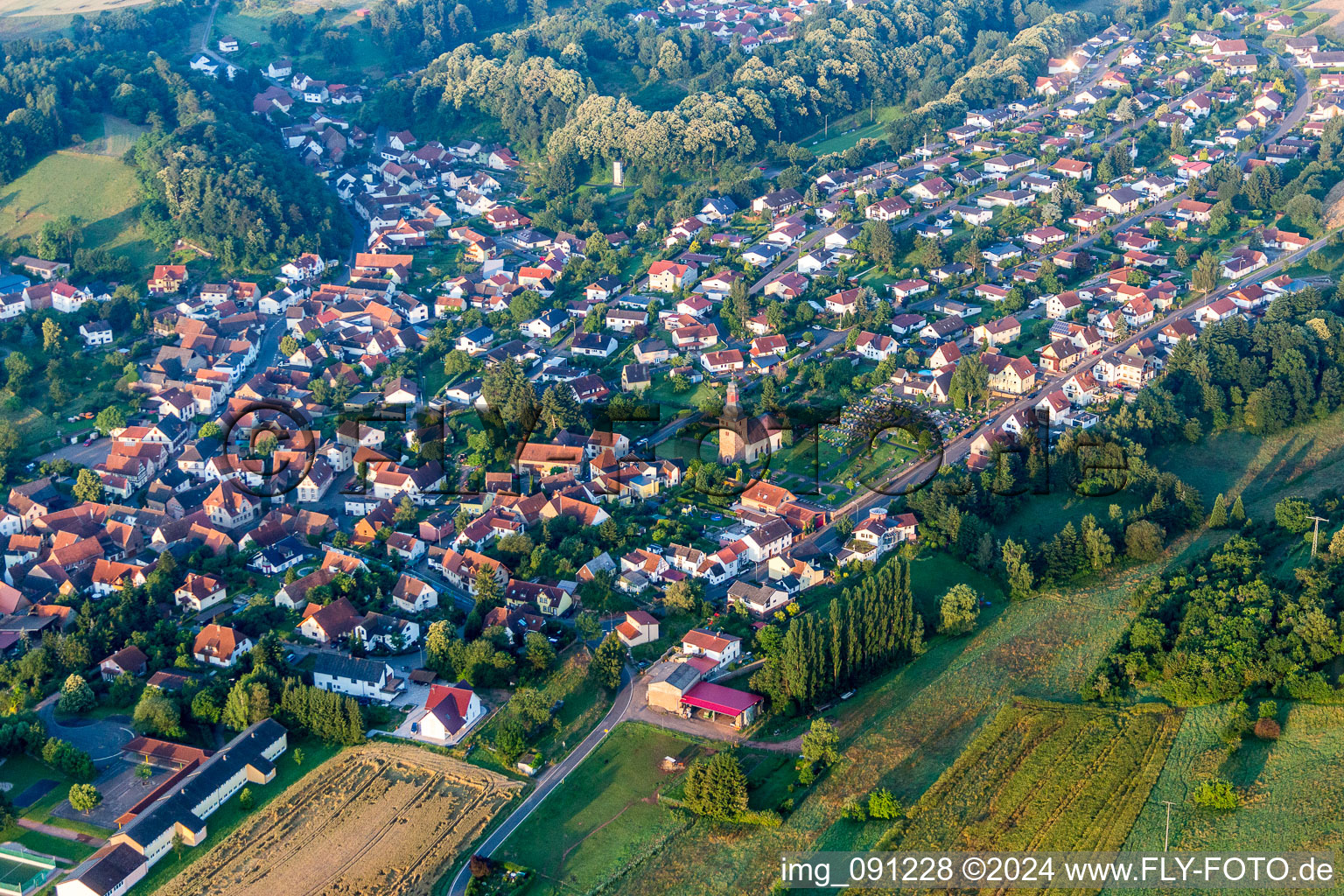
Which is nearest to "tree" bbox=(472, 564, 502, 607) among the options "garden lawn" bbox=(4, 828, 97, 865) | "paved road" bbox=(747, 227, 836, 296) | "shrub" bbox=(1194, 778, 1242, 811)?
"garden lawn" bbox=(4, 828, 97, 865)

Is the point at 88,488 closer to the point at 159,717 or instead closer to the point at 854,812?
the point at 159,717

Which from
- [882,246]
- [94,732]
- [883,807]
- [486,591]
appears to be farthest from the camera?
[882,246]

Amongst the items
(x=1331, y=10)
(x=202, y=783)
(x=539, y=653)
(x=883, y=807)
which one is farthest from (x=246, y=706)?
(x=1331, y=10)

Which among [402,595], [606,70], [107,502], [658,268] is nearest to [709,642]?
[402,595]

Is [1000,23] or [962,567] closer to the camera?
[962,567]

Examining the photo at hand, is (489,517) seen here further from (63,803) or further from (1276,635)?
(1276,635)

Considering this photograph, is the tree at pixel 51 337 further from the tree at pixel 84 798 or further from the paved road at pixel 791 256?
the paved road at pixel 791 256

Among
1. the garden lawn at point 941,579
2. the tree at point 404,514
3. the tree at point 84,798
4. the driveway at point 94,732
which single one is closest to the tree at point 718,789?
the garden lawn at point 941,579
